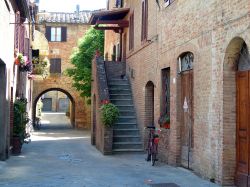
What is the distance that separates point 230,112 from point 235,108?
5.5 inches

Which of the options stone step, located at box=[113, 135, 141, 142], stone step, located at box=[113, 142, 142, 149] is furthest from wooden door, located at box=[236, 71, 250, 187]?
stone step, located at box=[113, 135, 141, 142]

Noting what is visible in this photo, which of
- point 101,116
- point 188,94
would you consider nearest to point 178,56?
point 188,94

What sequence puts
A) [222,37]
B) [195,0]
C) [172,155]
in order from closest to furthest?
[222,37], [195,0], [172,155]

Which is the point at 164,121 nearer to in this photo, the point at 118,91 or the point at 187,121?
the point at 187,121

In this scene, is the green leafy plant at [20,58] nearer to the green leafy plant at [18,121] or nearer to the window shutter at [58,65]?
the green leafy plant at [18,121]

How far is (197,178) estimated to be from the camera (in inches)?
375

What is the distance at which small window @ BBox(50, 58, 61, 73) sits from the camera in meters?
34.2

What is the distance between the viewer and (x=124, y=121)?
16.2 metres

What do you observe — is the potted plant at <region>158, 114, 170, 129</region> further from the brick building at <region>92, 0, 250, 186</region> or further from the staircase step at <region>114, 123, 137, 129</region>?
the staircase step at <region>114, 123, 137, 129</region>

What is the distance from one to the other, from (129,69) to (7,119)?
7.20m

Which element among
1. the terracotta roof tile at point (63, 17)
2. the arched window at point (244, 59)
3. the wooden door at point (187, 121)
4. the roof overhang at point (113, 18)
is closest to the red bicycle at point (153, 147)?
the wooden door at point (187, 121)

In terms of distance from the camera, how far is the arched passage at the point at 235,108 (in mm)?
8281

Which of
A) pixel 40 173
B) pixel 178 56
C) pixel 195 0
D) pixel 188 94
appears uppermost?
pixel 195 0

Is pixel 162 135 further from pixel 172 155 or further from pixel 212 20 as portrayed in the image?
pixel 212 20
